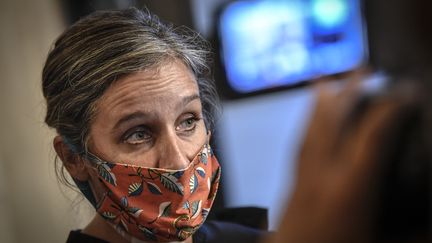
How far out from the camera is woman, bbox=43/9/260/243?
1.00 m

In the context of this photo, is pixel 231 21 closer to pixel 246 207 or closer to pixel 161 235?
pixel 246 207

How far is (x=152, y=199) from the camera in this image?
103 centimetres

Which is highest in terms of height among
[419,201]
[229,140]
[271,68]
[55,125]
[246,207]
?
[419,201]

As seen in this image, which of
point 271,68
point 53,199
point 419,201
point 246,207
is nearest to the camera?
point 419,201

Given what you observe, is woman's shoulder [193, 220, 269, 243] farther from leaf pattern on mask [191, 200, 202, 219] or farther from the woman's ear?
the woman's ear

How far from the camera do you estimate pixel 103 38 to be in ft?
3.29

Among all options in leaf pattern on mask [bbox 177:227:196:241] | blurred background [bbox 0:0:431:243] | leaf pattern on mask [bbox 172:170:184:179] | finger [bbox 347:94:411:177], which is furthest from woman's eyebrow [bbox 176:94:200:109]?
finger [bbox 347:94:411:177]

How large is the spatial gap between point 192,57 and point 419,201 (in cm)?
69

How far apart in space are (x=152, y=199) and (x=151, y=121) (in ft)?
0.45

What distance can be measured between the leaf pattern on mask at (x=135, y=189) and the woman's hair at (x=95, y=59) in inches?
4.1

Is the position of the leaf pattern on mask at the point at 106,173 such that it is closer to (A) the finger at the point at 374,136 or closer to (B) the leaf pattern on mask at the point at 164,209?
(B) the leaf pattern on mask at the point at 164,209

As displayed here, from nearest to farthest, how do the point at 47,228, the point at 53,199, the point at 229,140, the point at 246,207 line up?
the point at 246,207 → the point at 47,228 → the point at 53,199 → the point at 229,140

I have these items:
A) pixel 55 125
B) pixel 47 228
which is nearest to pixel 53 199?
pixel 47 228

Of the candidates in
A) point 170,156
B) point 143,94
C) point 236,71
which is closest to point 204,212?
point 170,156
